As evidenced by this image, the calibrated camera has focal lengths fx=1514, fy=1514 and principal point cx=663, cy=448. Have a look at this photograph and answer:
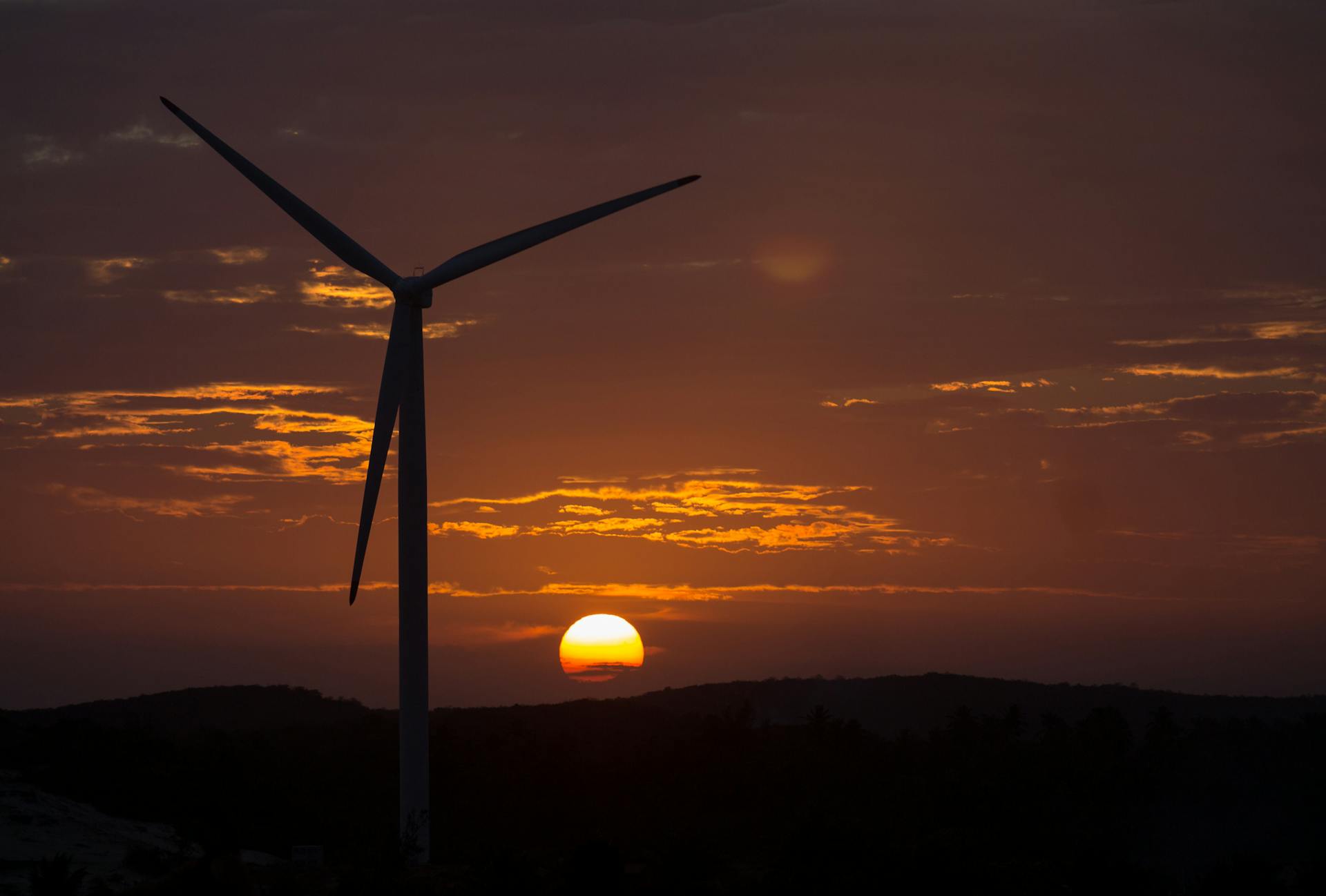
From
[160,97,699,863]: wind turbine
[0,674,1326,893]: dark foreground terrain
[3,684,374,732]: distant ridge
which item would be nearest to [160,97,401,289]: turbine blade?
[160,97,699,863]: wind turbine

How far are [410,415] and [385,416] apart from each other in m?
1.99

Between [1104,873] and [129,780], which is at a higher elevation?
[129,780]

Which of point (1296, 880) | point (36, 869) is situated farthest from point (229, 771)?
point (1296, 880)

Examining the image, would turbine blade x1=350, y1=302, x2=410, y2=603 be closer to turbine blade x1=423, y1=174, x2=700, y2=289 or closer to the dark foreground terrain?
turbine blade x1=423, y1=174, x2=700, y2=289

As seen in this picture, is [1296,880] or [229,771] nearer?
[1296,880]

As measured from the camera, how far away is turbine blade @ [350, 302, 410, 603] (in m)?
54.8

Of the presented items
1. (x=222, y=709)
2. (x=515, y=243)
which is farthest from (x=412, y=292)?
(x=222, y=709)

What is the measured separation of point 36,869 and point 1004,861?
1724 inches

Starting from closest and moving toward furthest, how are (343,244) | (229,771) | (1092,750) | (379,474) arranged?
(379,474) → (343,244) → (229,771) → (1092,750)

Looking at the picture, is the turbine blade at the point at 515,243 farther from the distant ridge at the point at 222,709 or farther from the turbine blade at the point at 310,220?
the distant ridge at the point at 222,709

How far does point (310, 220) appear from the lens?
60.8 m

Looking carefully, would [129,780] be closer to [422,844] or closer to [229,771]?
[229,771]

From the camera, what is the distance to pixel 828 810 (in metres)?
94.4

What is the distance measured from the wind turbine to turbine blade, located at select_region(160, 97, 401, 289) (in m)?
0.04
